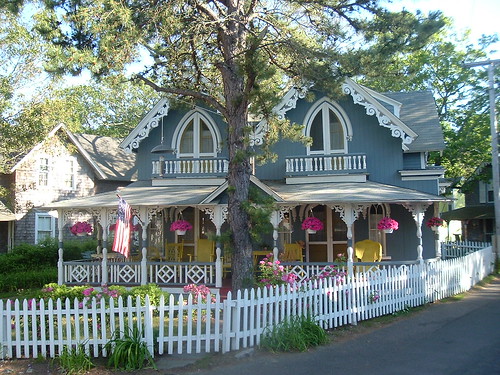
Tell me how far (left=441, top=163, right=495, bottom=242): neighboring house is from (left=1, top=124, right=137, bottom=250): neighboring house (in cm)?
2102

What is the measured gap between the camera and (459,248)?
2230 centimetres

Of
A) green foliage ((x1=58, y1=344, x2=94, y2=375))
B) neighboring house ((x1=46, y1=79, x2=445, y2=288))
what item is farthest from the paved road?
neighboring house ((x1=46, y1=79, x2=445, y2=288))

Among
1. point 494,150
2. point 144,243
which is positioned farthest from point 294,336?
point 494,150

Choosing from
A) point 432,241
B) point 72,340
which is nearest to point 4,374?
point 72,340

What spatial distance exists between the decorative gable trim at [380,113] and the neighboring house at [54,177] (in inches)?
475

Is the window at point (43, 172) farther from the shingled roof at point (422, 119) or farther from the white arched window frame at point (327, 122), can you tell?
the shingled roof at point (422, 119)

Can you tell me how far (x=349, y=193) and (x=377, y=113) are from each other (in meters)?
3.79

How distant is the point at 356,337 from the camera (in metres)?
9.70

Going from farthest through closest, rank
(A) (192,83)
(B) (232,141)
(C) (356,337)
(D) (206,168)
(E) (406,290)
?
(D) (206,168)
(A) (192,83)
(E) (406,290)
(B) (232,141)
(C) (356,337)

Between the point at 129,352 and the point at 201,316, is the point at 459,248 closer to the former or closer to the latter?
the point at 201,316

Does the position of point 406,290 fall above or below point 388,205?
below

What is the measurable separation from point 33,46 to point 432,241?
55.7 ft

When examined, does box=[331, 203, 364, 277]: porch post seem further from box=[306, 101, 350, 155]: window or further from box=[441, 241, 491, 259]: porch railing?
box=[441, 241, 491, 259]: porch railing

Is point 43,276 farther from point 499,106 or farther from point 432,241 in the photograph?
point 499,106
